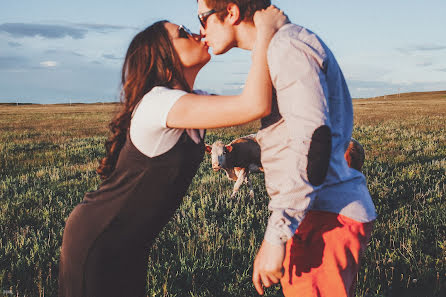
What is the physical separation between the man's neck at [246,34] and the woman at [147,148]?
7.5 inches

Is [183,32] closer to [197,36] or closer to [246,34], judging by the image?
[197,36]

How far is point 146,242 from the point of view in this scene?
215cm

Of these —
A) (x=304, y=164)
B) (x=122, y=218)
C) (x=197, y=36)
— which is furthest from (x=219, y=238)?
(x=304, y=164)

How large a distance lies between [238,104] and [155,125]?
44cm

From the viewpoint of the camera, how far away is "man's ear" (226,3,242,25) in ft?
6.29

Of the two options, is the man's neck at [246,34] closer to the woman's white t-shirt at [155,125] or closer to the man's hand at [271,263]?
the woman's white t-shirt at [155,125]

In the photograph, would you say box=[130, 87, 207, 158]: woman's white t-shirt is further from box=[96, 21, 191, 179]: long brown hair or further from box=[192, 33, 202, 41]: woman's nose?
box=[192, 33, 202, 41]: woman's nose

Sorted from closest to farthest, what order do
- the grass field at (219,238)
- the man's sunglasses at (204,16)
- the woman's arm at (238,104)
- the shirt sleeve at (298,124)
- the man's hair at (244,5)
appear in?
the shirt sleeve at (298,124) → the woman's arm at (238,104) → the man's hair at (244,5) → the man's sunglasses at (204,16) → the grass field at (219,238)

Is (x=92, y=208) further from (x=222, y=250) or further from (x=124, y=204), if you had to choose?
(x=222, y=250)

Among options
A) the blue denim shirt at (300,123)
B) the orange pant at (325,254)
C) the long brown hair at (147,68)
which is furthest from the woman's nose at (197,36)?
the orange pant at (325,254)

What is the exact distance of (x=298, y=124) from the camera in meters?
1.58

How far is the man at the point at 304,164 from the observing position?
157 cm

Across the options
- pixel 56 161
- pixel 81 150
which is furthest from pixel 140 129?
pixel 81 150

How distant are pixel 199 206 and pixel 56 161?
7.02 meters
